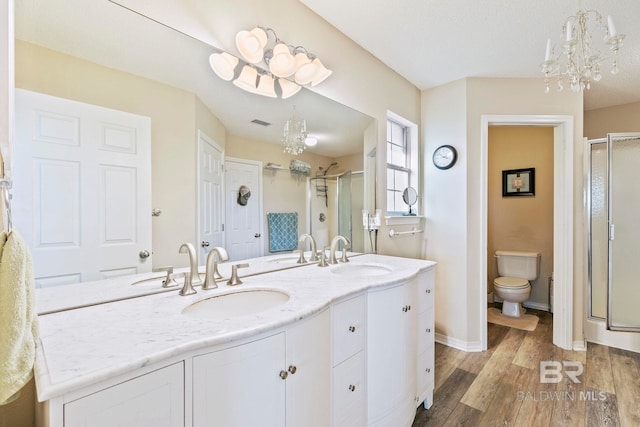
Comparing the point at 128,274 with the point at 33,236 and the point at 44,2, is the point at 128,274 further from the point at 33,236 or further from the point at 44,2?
the point at 44,2

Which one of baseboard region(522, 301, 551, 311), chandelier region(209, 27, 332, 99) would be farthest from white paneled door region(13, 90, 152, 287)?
baseboard region(522, 301, 551, 311)

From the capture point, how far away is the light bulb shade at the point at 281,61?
153 cm

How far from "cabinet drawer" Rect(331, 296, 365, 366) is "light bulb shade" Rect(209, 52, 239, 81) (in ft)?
3.93

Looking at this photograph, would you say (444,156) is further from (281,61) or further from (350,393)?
(350,393)

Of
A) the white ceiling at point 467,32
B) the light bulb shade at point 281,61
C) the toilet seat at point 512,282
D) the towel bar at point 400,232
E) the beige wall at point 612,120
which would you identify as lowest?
the toilet seat at point 512,282

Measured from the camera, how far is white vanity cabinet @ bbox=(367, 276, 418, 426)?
1.31m

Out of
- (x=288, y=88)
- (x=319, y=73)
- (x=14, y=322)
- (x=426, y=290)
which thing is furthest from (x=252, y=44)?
(x=426, y=290)

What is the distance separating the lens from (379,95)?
2275 mm

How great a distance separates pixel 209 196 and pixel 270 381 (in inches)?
33.4

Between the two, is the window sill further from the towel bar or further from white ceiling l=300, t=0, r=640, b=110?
white ceiling l=300, t=0, r=640, b=110

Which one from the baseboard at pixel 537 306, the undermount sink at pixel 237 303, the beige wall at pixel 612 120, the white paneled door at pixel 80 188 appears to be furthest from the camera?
the baseboard at pixel 537 306

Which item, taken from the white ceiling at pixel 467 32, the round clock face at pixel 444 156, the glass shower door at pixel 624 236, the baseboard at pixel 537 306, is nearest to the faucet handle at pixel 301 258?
the white ceiling at pixel 467 32

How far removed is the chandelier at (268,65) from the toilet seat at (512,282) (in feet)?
9.37

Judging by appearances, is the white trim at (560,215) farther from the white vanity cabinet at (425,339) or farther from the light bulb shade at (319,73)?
the light bulb shade at (319,73)
